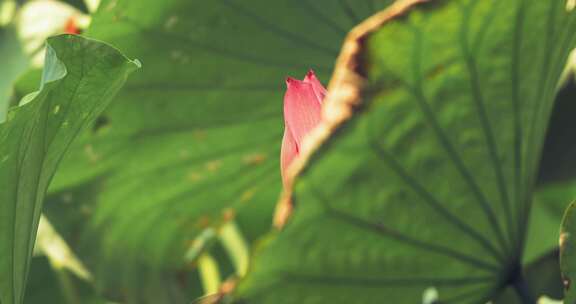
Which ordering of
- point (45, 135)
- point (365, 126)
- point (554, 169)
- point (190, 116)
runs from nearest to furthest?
point (365, 126)
point (45, 135)
point (190, 116)
point (554, 169)

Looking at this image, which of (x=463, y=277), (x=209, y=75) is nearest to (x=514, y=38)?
(x=463, y=277)

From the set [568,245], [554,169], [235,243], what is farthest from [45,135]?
[554,169]

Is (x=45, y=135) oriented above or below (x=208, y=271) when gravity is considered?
above

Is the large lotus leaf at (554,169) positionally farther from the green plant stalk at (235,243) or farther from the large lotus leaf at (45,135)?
the large lotus leaf at (45,135)

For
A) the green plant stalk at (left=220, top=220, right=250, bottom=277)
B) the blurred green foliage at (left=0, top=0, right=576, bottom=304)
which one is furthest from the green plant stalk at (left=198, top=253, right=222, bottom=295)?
the blurred green foliage at (left=0, top=0, right=576, bottom=304)

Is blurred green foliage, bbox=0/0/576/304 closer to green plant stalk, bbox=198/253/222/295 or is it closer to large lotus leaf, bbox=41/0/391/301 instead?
large lotus leaf, bbox=41/0/391/301

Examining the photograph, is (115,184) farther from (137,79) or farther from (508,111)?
(508,111)

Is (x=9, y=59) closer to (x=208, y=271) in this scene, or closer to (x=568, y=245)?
(x=208, y=271)

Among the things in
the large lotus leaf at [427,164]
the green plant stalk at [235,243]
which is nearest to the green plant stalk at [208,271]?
the green plant stalk at [235,243]
